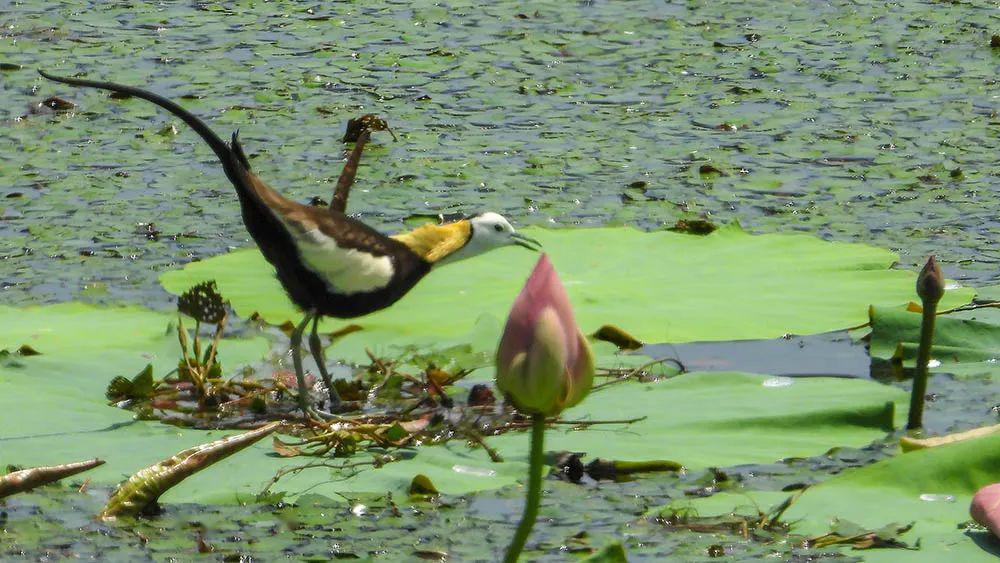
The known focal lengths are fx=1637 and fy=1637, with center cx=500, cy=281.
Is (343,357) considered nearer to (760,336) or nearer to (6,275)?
(760,336)

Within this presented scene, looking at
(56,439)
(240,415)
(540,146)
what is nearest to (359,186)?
(540,146)

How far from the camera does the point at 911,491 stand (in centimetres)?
229

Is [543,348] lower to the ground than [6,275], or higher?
higher

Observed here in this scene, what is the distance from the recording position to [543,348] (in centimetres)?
138

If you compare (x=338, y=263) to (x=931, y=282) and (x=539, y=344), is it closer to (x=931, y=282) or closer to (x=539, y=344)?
(x=931, y=282)

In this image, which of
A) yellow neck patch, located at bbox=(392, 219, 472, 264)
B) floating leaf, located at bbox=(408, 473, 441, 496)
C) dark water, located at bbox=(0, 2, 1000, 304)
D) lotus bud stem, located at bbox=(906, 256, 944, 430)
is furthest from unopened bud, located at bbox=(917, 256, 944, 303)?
dark water, located at bbox=(0, 2, 1000, 304)

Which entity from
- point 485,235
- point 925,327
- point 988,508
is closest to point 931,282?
point 925,327

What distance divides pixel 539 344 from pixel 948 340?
210 cm

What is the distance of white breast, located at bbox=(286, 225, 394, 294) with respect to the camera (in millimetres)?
3275

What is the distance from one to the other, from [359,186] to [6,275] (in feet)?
4.07

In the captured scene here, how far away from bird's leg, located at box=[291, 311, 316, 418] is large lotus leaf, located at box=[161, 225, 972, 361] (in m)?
0.13

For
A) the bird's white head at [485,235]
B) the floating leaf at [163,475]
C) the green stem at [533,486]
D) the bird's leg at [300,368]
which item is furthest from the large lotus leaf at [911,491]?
the bird's white head at [485,235]

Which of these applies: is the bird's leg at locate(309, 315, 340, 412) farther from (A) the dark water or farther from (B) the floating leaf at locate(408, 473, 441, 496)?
(A) the dark water

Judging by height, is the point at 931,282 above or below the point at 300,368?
above
